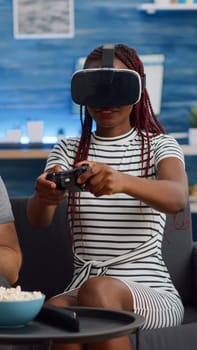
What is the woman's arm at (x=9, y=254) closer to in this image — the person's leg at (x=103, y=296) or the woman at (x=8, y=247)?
the woman at (x=8, y=247)

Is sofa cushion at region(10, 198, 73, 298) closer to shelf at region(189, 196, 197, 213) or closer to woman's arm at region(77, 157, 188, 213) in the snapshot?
woman's arm at region(77, 157, 188, 213)

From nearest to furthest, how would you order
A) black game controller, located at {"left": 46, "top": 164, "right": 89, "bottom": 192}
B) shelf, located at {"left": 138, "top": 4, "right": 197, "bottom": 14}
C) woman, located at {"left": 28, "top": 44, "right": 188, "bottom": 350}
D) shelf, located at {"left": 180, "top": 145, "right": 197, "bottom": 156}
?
black game controller, located at {"left": 46, "top": 164, "right": 89, "bottom": 192}
woman, located at {"left": 28, "top": 44, "right": 188, "bottom": 350}
shelf, located at {"left": 180, "top": 145, "right": 197, "bottom": 156}
shelf, located at {"left": 138, "top": 4, "right": 197, "bottom": 14}

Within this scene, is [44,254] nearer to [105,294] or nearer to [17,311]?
[105,294]

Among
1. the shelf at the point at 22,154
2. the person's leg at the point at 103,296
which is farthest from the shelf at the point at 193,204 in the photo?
the person's leg at the point at 103,296

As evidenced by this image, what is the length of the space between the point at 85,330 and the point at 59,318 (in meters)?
0.07

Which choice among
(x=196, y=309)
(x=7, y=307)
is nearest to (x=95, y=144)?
(x=196, y=309)

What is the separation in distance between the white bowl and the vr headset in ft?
2.58

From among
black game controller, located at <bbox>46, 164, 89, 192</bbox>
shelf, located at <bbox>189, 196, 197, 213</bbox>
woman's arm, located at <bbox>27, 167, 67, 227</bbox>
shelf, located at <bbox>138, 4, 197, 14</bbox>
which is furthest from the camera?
shelf, located at <bbox>138, 4, 197, 14</bbox>

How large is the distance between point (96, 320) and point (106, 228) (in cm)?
57

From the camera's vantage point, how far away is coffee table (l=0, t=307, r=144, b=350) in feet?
5.21

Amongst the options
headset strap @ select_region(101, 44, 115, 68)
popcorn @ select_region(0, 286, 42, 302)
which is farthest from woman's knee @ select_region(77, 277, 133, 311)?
headset strap @ select_region(101, 44, 115, 68)

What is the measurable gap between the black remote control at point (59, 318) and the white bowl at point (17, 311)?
0.18ft

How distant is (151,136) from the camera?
2.43 meters

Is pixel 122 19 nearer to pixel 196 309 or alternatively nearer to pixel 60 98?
pixel 60 98
